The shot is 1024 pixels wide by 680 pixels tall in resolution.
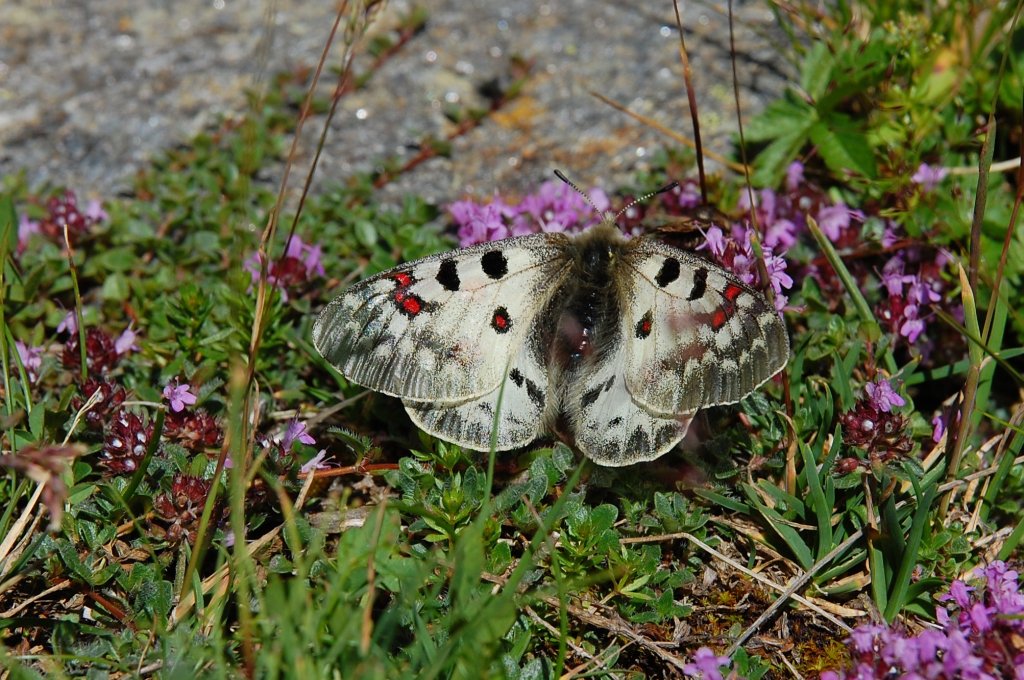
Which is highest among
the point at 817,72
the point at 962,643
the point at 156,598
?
the point at 817,72

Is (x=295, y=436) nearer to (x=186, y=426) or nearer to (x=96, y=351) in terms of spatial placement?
(x=186, y=426)

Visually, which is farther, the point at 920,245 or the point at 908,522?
the point at 920,245

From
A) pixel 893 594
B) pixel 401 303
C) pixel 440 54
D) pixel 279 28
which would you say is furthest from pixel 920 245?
pixel 279 28

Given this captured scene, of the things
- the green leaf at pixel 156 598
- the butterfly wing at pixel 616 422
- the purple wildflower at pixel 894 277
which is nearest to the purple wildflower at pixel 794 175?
the purple wildflower at pixel 894 277

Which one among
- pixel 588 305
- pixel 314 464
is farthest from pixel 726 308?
pixel 314 464

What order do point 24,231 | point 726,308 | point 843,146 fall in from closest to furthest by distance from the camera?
1. point 726,308
2. point 843,146
3. point 24,231

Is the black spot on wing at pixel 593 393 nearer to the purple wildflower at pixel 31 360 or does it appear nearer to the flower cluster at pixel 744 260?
the flower cluster at pixel 744 260

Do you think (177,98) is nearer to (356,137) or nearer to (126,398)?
(356,137)
